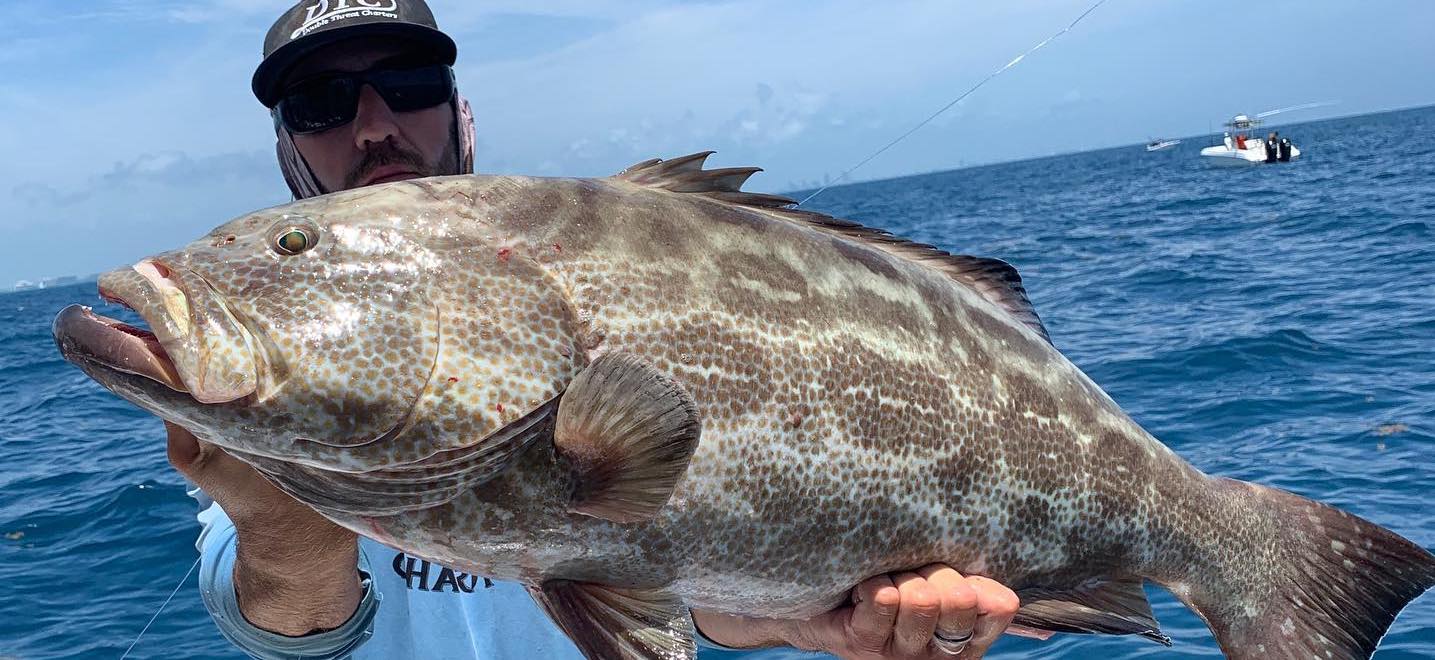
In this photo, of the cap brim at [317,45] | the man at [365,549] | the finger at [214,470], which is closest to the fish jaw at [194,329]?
the finger at [214,470]

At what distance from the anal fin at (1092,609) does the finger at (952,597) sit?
0.29m

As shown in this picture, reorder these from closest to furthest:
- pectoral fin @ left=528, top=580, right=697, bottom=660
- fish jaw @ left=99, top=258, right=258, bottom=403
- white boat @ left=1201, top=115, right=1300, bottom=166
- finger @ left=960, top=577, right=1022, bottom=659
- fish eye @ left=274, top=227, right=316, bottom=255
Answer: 1. fish jaw @ left=99, top=258, right=258, bottom=403
2. fish eye @ left=274, top=227, right=316, bottom=255
3. pectoral fin @ left=528, top=580, right=697, bottom=660
4. finger @ left=960, top=577, right=1022, bottom=659
5. white boat @ left=1201, top=115, right=1300, bottom=166

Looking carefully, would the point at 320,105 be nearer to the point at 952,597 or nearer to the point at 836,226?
the point at 836,226

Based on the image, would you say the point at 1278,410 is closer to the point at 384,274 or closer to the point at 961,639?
the point at 961,639

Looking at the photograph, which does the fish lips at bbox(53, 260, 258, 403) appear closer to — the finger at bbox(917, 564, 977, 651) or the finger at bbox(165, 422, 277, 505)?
the finger at bbox(165, 422, 277, 505)

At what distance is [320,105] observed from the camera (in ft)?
11.7

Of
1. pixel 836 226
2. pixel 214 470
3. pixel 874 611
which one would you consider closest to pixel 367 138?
pixel 214 470

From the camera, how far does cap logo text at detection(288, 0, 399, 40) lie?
3.48 meters

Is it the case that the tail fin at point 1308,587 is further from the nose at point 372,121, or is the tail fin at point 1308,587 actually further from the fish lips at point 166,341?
the nose at point 372,121

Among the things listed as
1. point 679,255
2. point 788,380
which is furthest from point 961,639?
point 679,255

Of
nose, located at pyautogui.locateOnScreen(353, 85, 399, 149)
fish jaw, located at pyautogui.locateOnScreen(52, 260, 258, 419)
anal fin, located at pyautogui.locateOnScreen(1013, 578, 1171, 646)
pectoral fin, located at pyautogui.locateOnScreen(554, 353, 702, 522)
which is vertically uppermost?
nose, located at pyautogui.locateOnScreen(353, 85, 399, 149)

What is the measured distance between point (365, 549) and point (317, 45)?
1.80 meters

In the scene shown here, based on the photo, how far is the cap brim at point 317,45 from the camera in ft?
11.3

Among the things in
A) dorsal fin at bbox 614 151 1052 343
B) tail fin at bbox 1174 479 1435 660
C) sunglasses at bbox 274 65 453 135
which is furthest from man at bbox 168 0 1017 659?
dorsal fin at bbox 614 151 1052 343
